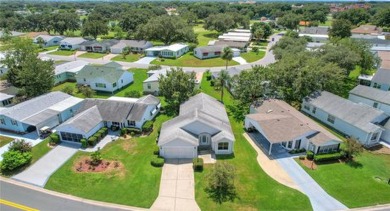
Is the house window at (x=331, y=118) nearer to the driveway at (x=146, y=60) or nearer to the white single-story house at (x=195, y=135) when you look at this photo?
the white single-story house at (x=195, y=135)

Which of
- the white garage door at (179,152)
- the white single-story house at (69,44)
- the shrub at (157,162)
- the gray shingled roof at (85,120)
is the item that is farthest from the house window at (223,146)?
the white single-story house at (69,44)

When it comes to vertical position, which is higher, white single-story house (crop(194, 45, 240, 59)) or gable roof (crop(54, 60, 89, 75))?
white single-story house (crop(194, 45, 240, 59))

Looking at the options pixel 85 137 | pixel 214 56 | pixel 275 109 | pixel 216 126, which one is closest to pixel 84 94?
pixel 85 137

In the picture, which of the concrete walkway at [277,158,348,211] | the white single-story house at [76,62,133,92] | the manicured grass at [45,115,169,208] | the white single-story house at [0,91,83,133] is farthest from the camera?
the white single-story house at [76,62,133,92]

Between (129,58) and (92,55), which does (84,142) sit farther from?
(92,55)

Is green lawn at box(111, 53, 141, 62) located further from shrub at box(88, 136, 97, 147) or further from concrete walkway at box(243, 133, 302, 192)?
concrete walkway at box(243, 133, 302, 192)

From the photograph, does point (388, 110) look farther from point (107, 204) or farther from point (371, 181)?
point (107, 204)

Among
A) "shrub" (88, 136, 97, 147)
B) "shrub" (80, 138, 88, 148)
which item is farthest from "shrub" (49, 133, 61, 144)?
"shrub" (88, 136, 97, 147)
